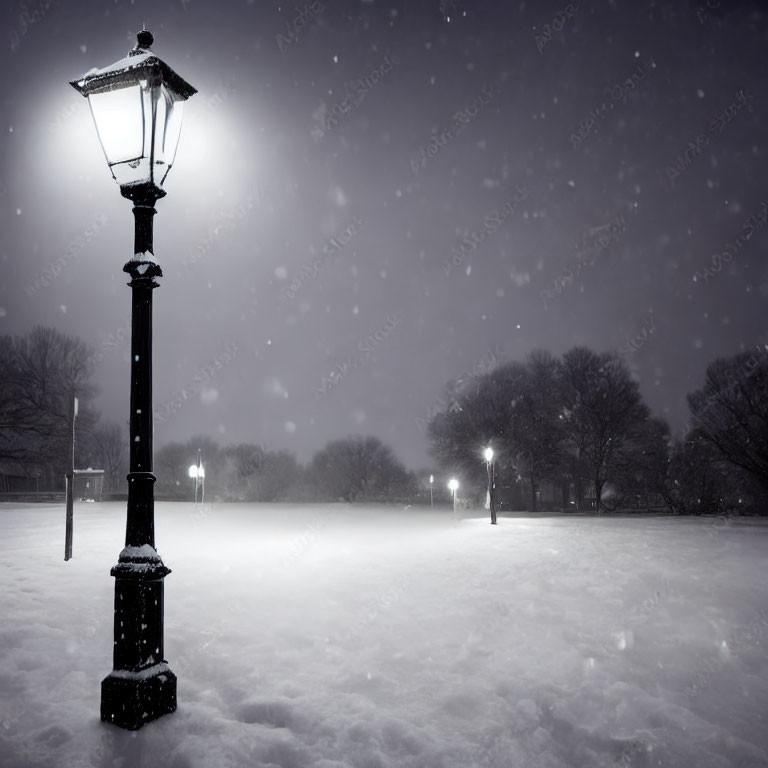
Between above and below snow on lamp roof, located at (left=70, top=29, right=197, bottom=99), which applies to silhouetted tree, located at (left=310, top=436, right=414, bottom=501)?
below

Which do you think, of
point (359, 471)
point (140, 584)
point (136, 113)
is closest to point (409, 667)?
point (140, 584)

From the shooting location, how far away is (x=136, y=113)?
375 centimetres

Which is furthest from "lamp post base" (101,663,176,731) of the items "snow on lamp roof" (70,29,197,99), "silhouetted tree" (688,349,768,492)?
"silhouetted tree" (688,349,768,492)

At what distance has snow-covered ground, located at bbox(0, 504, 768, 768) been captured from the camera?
10.4 feet

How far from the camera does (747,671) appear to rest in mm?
4473

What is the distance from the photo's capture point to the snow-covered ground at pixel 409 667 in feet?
10.4

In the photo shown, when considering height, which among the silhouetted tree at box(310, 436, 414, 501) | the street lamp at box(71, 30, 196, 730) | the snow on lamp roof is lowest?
the silhouetted tree at box(310, 436, 414, 501)

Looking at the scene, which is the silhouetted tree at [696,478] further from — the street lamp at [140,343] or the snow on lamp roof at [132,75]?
the snow on lamp roof at [132,75]

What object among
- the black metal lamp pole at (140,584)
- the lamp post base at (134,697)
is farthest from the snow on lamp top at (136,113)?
the lamp post base at (134,697)

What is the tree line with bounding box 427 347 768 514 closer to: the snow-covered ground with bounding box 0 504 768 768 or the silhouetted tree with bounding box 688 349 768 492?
the silhouetted tree with bounding box 688 349 768 492

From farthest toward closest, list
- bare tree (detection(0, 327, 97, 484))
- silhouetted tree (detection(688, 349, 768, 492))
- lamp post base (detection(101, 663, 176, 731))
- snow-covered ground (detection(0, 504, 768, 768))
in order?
1. bare tree (detection(0, 327, 97, 484))
2. silhouetted tree (detection(688, 349, 768, 492))
3. lamp post base (detection(101, 663, 176, 731))
4. snow-covered ground (detection(0, 504, 768, 768))

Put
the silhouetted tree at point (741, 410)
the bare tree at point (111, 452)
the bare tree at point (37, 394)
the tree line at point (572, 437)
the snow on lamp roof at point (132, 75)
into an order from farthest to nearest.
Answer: the bare tree at point (111, 452) < the tree line at point (572, 437) < the bare tree at point (37, 394) < the silhouetted tree at point (741, 410) < the snow on lamp roof at point (132, 75)

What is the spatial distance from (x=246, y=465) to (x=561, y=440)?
5338 cm

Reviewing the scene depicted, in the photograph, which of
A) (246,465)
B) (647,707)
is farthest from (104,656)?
(246,465)
